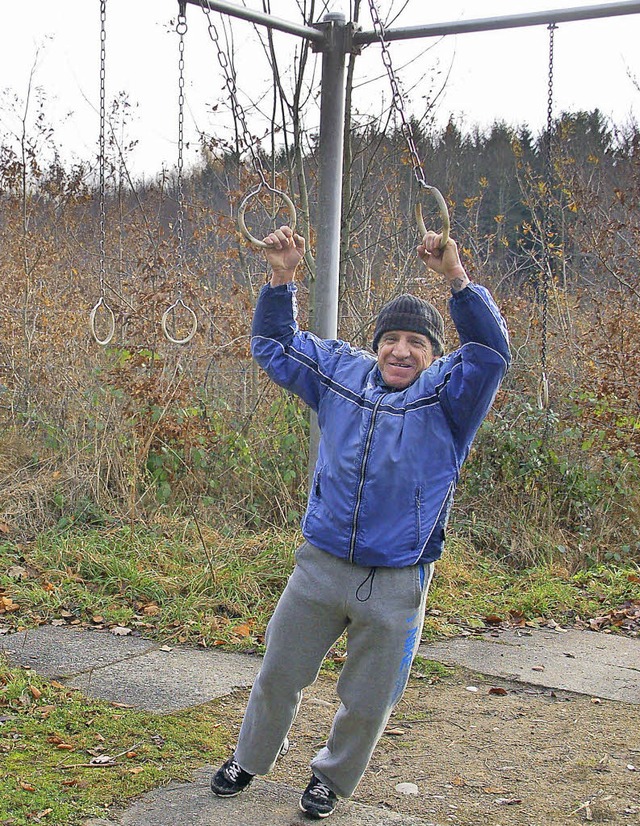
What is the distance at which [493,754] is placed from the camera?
4285 millimetres

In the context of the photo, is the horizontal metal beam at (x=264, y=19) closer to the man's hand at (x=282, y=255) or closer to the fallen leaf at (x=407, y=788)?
the man's hand at (x=282, y=255)

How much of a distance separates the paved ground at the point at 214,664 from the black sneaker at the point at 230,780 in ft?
0.27

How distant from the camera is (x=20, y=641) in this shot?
5566 mm

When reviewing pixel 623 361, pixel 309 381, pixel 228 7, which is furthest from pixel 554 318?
pixel 309 381

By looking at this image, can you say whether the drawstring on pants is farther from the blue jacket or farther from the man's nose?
the man's nose

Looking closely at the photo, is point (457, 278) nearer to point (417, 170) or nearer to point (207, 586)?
point (417, 170)

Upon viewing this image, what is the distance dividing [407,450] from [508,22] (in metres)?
3.03

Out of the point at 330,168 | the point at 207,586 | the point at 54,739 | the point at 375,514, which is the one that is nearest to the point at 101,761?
the point at 54,739

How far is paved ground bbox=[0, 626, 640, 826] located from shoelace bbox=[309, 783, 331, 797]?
0.24 m

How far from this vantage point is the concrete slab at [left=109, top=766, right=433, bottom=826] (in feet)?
11.4

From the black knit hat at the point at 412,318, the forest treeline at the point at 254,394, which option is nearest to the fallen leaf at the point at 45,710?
the black knit hat at the point at 412,318

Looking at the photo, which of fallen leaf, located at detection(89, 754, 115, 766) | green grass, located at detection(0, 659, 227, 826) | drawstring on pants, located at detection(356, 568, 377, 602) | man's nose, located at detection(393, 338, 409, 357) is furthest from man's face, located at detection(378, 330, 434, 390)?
fallen leaf, located at detection(89, 754, 115, 766)

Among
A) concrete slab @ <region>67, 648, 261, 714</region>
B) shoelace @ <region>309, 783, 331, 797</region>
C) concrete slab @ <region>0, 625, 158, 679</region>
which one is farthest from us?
concrete slab @ <region>0, 625, 158, 679</region>

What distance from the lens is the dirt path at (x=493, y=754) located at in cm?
374
